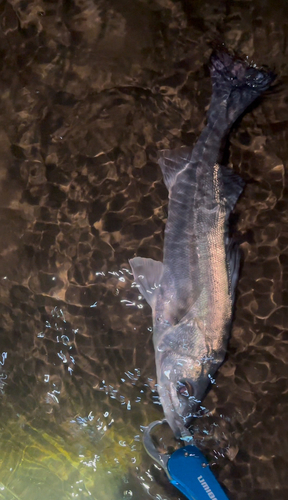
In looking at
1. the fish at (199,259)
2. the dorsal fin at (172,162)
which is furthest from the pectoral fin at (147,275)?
the dorsal fin at (172,162)

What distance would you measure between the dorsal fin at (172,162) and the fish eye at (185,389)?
4.90ft

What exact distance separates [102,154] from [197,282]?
4.43 ft

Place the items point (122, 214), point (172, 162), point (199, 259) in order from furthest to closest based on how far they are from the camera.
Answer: point (122, 214) → point (172, 162) → point (199, 259)

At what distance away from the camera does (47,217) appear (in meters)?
3.51

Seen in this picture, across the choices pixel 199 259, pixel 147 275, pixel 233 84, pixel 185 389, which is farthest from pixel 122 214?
pixel 185 389

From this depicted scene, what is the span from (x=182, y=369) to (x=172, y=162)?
159 cm

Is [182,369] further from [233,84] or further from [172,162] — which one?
[233,84]

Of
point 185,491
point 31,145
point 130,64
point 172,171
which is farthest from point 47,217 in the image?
point 185,491

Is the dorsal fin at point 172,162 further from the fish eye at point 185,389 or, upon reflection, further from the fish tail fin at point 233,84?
the fish eye at point 185,389

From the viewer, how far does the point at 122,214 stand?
11.1ft

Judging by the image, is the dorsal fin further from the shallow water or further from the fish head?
the fish head

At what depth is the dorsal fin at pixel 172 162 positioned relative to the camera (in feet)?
10.2

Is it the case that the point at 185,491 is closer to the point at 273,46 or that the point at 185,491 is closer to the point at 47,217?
the point at 47,217

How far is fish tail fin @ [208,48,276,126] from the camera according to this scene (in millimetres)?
3055
